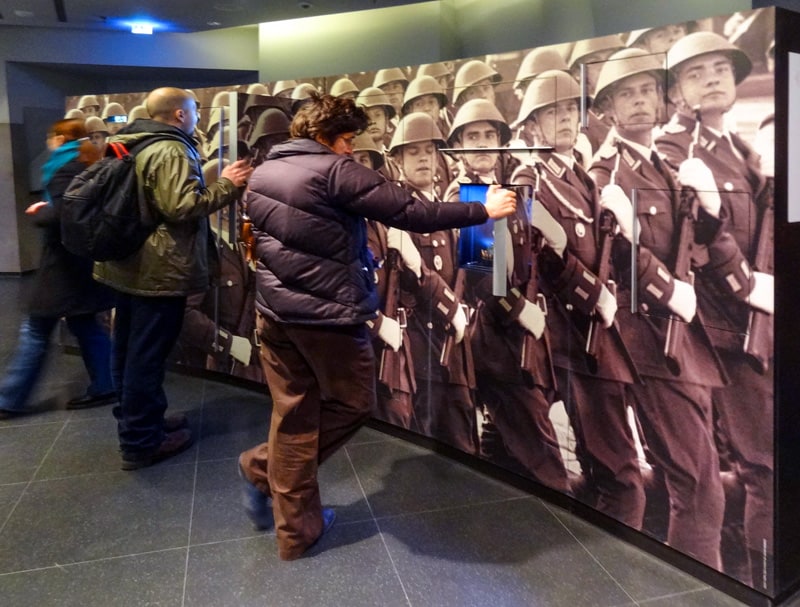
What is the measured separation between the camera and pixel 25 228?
314 inches

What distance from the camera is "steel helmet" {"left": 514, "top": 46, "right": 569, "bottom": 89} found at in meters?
2.26

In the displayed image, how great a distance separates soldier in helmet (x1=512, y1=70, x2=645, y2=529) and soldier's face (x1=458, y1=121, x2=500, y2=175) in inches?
5.3

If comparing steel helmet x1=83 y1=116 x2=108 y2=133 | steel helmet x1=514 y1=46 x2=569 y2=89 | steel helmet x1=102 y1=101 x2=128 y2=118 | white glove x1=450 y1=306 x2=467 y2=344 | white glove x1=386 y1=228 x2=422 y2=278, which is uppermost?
steel helmet x1=102 y1=101 x2=128 y2=118

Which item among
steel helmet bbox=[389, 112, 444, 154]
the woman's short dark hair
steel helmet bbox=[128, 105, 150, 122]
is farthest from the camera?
steel helmet bbox=[128, 105, 150, 122]

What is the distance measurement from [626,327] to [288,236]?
111 cm

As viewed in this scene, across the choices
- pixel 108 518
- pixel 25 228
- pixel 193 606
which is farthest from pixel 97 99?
pixel 25 228

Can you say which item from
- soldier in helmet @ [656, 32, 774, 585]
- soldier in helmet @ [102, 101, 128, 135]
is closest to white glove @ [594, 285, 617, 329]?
soldier in helmet @ [656, 32, 774, 585]

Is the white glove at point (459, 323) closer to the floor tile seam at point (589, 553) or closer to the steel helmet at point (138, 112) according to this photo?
the floor tile seam at point (589, 553)

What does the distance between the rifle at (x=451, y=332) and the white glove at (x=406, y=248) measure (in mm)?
235

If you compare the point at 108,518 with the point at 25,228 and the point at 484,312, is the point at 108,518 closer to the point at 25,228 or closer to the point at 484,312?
the point at 484,312

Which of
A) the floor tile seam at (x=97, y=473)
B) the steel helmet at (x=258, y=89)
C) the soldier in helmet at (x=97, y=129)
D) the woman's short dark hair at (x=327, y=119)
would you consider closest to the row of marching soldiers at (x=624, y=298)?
the woman's short dark hair at (x=327, y=119)

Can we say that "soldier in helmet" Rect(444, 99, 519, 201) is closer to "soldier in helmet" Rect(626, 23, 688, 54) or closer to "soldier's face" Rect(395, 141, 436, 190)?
"soldier's face" Rect(395, 141, 436, 190)

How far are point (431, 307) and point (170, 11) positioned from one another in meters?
5.21

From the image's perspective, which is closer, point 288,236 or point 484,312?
point 288,236
